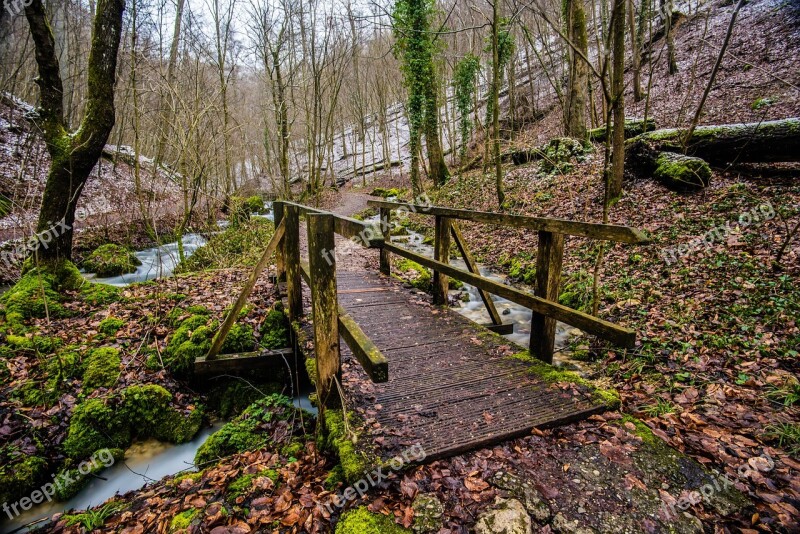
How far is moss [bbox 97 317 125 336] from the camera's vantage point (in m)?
5.34

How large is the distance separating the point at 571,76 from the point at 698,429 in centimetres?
1356

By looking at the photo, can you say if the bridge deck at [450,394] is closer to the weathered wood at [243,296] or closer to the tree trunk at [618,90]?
the weathered wood at [243,296]

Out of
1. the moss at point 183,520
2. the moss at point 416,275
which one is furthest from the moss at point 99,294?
the moss at point 416,275

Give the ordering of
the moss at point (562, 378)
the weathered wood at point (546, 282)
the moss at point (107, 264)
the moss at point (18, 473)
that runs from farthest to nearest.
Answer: the moss at point (107, 264)
the weathered wood at point (546, 282)
the moss at point (18, 473)
the moss at point (562, 378)

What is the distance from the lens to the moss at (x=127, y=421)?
404 centimetres

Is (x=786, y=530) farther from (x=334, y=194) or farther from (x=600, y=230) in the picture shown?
(x=334, y=194)

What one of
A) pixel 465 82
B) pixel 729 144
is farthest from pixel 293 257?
pixel 465 82

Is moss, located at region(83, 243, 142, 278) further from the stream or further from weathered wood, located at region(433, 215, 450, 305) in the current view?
weathered wood, located at region(433, 215, 450, 305)

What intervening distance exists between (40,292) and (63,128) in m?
2.83

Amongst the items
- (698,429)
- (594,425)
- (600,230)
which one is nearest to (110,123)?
(600,230)

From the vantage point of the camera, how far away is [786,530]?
2123 mm

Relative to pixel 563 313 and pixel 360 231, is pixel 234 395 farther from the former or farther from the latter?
pixel 563 313

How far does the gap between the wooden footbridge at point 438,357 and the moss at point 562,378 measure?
35 mm

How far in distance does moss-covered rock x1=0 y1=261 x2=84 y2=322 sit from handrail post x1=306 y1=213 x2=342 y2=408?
4.68 m
